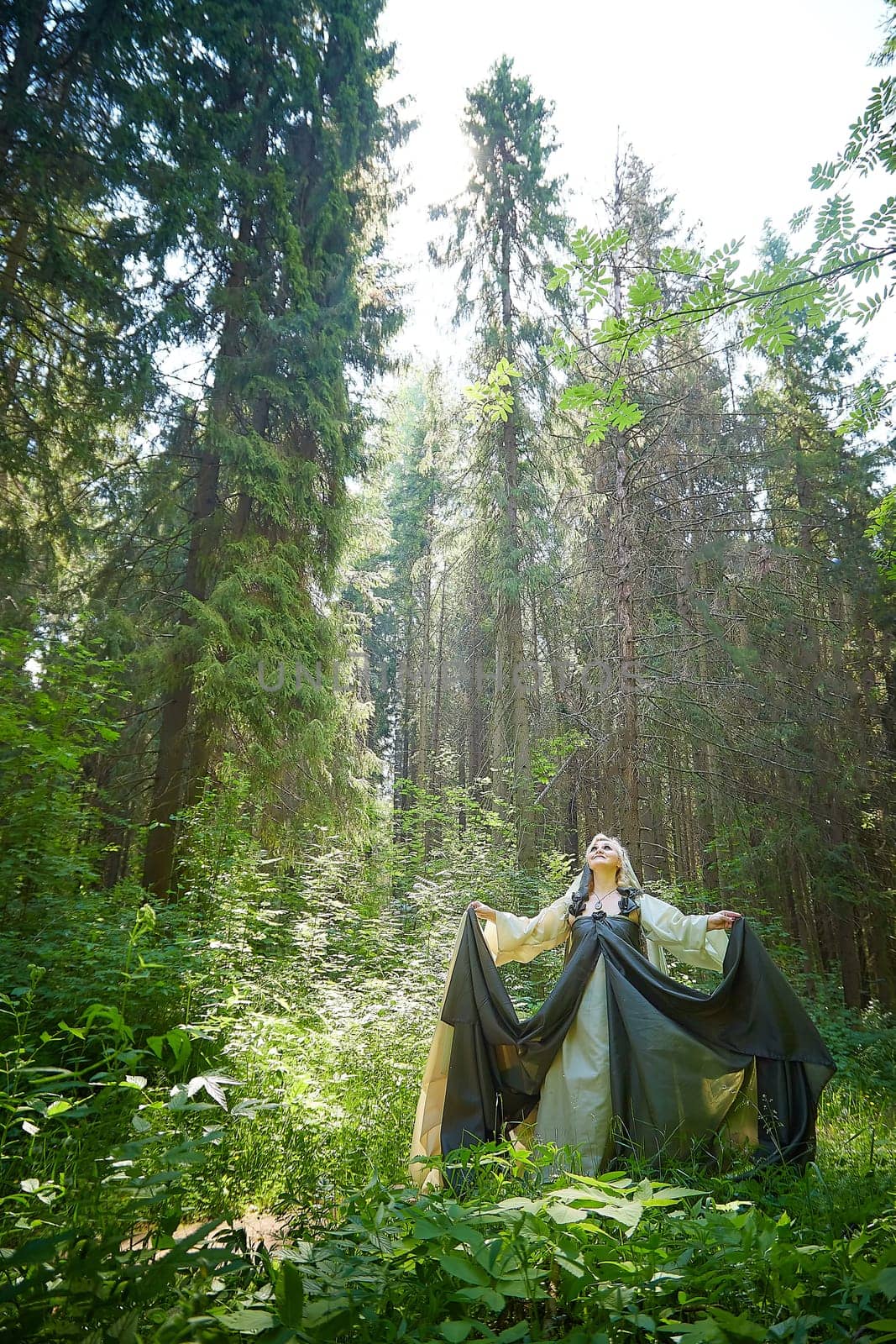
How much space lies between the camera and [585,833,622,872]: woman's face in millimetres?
4594

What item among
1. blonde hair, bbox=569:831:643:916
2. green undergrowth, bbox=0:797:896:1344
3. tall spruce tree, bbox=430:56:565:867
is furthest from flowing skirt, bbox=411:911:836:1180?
tall spruce tree, bbox=430:56:565:867

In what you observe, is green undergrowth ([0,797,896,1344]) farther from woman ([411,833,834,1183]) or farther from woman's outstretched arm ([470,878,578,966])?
woman's outstretched arm ([470,878,578,966])

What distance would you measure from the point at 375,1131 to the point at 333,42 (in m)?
12.4

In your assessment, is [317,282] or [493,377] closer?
[493,377]

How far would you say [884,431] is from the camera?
450 inches

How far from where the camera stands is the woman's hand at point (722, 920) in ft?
13.0

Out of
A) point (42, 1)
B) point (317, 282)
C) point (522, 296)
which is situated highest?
point (522, 296)

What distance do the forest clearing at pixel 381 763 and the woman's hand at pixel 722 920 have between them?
8 centimetres

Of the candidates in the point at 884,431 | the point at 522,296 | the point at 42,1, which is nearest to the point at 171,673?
the point at 42,1

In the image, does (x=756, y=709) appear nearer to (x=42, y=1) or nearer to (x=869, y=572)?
(x=869, y=572)

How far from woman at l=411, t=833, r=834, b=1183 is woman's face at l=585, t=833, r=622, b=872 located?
0.42 meters

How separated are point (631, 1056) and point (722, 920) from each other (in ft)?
3.12

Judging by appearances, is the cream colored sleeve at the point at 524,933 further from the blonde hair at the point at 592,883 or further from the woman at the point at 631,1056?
the woman at the point at 631,1056

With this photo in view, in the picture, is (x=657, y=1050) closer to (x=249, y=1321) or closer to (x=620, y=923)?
(x=620, y=923)
